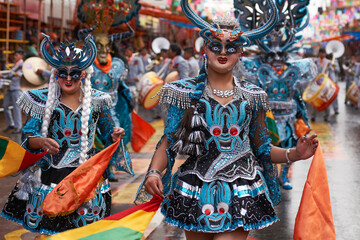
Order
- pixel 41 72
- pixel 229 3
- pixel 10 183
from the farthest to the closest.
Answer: pixel 229 3 → pixel 41 72 → pixel 10 183

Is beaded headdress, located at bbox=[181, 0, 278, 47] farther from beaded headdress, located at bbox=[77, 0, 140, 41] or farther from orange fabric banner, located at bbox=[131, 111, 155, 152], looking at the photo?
orange fabric banner, located at bbox=[131, 111, 155, 152]

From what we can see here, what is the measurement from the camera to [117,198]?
297 inches

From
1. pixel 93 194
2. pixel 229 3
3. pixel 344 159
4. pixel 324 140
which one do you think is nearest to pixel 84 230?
pixel 93 194

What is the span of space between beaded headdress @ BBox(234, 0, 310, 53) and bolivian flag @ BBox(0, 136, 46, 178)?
3723mm

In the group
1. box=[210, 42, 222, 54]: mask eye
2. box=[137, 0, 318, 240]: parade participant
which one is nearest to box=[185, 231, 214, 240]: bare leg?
box=[137, 0, 318, 240]: parade participant

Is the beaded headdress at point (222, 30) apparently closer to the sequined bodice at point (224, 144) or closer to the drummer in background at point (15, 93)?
the sequined bodice at point (224, 144)

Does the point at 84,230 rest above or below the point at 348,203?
above

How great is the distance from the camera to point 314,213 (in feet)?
11.9

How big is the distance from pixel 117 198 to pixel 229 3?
71.5 ft

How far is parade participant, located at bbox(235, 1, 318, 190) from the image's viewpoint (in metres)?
7.63

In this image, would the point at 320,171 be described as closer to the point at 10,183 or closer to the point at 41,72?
the point at 10,183

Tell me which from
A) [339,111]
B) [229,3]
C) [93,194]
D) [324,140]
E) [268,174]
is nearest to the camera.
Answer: [268,174]

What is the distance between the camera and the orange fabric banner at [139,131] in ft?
28.9

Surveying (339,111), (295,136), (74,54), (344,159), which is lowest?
(339,111)
